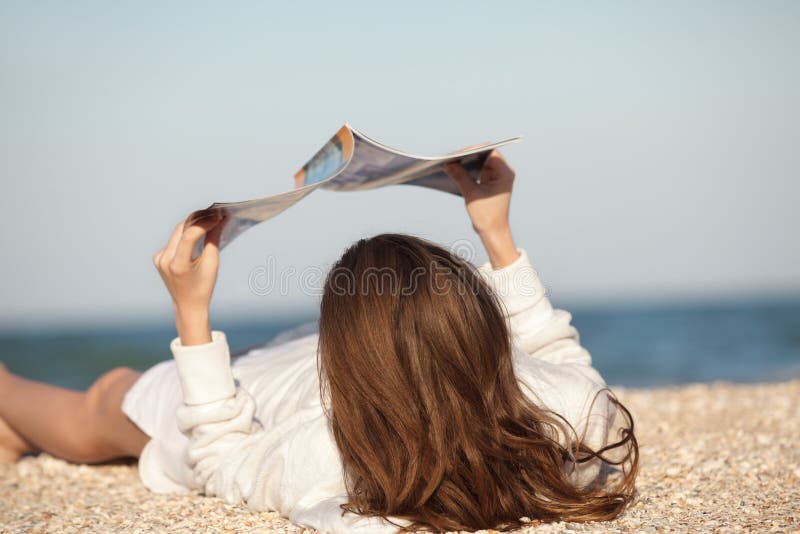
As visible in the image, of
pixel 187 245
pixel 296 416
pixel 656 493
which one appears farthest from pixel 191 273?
pixel 656 493

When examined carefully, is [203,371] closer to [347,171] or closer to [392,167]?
[347,171]

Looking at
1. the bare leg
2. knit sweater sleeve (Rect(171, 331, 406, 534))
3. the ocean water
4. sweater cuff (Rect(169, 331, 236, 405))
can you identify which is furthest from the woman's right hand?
the ocean water

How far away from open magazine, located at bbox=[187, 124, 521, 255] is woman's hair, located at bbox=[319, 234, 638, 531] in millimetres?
366

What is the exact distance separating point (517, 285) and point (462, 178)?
0.46m

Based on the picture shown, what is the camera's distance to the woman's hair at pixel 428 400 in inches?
80.7

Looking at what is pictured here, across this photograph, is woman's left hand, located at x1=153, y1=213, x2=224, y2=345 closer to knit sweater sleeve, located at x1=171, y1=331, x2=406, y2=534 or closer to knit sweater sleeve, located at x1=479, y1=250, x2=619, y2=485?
knit sweater sleeve, located at x1=171, y1=331, x2=406, y2=534

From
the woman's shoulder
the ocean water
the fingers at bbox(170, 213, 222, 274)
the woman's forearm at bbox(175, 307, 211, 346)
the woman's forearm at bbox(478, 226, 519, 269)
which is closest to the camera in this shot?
the woman's shoulder

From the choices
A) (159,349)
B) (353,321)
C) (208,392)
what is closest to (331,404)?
(353,321)

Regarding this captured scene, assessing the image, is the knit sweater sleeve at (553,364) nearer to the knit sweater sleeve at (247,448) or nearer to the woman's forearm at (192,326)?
the knit sweater sleeve at (247,448)

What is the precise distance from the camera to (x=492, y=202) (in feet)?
9.34

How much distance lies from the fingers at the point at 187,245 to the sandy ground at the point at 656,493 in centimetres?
78

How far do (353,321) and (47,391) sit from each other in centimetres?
205

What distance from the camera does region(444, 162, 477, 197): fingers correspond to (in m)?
2.86

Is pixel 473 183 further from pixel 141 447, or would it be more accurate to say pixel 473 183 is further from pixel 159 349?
pixel 159 349
